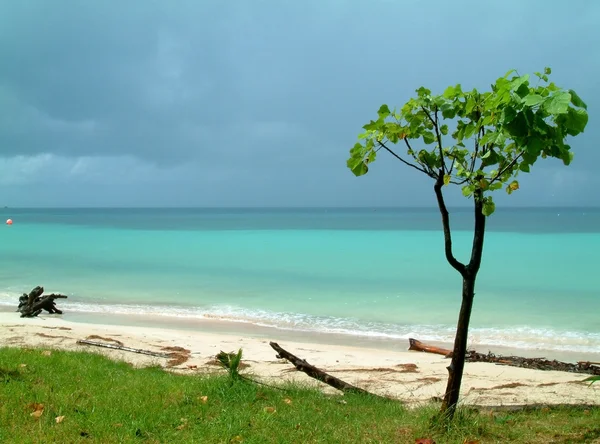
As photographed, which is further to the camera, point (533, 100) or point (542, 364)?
point (542, 364)

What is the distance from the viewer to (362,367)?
29.1ft

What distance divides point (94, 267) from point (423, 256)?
20.5 m

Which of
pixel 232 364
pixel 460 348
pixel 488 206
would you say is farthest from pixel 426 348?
pixel 488 206

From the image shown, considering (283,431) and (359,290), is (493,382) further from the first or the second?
(359,290)

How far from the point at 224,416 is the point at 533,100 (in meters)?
3.58

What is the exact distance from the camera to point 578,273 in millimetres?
27359

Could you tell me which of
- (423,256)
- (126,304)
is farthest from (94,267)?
(423,256)

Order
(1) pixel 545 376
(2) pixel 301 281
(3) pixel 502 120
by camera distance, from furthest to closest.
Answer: (2) pixel 301 281 → (1) pixel 545 376 → (3) pixel 502 120

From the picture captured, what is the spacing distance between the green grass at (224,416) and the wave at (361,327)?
767cm

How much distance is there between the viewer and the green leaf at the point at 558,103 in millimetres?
2869

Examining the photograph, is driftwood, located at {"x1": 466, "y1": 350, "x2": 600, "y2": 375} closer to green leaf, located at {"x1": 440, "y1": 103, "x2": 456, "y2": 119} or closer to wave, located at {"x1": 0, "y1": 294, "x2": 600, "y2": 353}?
wave, located at {"x1": 0, "y1": 294, "x2": 600, "y2": 353}

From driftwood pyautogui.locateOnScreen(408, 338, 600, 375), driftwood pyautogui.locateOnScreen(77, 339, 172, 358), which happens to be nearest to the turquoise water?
driftwood pyautogui.locateOnScreen(408, 338, 600, 375)

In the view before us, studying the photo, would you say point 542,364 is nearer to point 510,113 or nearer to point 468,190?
point 468,190

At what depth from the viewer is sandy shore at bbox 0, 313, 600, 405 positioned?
6.82 metres
